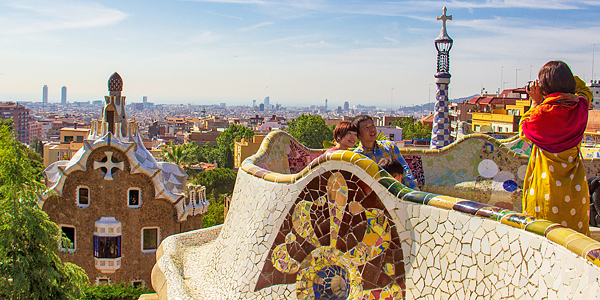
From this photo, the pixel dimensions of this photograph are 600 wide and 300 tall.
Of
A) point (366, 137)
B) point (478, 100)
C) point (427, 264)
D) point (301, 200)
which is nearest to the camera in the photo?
point (427, 264)

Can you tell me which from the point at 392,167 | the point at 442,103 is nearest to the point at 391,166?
the point at 392,167

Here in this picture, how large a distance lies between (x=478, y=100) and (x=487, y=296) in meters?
58.7

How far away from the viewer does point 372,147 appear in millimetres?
5992

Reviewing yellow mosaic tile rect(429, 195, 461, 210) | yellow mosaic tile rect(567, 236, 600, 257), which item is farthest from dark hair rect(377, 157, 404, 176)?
yellow mosaic tile rect(567, 236, 600, 257)

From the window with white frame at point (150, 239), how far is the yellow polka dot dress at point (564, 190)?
1293 centimetres

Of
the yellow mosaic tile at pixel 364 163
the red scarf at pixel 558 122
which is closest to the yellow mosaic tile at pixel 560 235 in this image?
the red scarf at pixel 558 122

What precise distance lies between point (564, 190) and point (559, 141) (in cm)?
42

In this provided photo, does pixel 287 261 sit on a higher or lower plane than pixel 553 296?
lower

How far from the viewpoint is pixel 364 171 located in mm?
4766

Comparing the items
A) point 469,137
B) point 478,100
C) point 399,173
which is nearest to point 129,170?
point 469,137

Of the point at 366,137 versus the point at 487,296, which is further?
the point at 366,137

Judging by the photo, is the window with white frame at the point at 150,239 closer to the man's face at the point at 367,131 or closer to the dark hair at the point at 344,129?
the dark hair at the point at 344,129

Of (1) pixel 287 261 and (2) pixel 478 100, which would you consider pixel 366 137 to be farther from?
(2) pixel 478 100

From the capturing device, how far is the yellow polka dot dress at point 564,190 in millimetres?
4500
